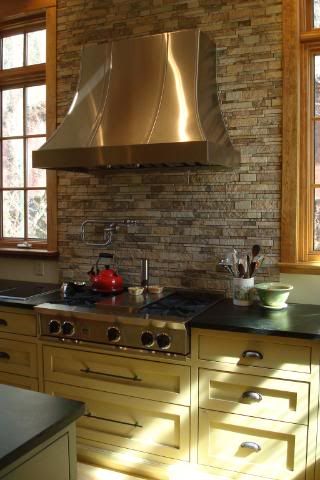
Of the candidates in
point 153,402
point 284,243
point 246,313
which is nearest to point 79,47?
point 284,243

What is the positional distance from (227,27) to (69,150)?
3.92 ft

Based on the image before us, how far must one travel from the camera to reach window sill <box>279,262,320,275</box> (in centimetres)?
272

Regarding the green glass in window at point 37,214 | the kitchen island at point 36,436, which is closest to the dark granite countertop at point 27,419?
the kitchen island at point 36,436

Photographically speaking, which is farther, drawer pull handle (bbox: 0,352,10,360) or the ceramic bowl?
drawer pull handle (bbox: 0,352,10,360)

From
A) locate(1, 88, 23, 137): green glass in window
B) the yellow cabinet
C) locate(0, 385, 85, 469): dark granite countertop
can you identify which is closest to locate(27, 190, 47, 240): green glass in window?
locate(1, 88, 23, 137): green glass in window

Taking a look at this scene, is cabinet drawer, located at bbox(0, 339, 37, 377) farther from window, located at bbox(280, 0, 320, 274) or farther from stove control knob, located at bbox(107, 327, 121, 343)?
window, located at bbox(280, 0, 320, 274)

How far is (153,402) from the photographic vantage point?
2.47 m

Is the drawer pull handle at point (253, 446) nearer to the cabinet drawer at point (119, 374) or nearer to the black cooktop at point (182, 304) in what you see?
the cabinet drawer at point (119, 374)

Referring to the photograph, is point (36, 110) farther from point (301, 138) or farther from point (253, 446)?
point (253, 446)

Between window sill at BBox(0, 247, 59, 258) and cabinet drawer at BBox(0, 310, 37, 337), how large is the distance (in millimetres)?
663

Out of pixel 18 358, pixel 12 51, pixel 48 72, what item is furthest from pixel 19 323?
pixel 12 51

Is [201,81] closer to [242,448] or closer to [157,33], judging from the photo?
[157,33]

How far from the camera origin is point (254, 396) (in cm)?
226

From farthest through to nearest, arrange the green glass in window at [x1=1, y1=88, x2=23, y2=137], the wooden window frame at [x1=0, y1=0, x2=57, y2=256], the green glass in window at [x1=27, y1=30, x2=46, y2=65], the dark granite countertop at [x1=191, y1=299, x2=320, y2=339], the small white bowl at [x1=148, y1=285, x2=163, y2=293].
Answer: the green glass in window at [x1=1, y1=88, x2=23, y2=137]
the green glass in window at [x1=27, y1=30, x2=46, y2=65]
the wooden window frame at [x1=0, y1=0, x2=57, y2=256]
the small white bowl at [x1=148, y1=285, x2=163, y2=293]
the dark granite countertop at [x1=191, y1=299, x2=320, y2=339]
